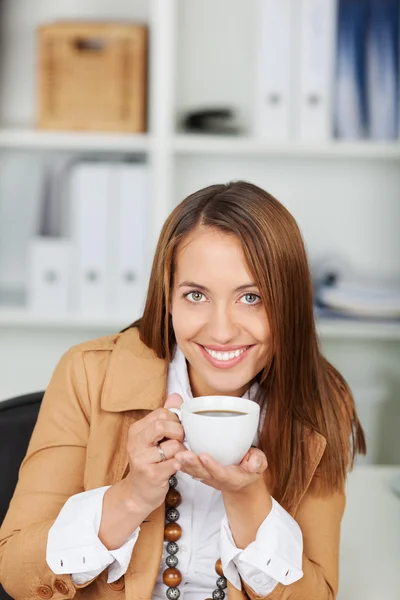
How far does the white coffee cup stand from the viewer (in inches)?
35.3

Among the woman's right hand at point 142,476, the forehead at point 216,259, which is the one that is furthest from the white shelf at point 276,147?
the woman's right hand at point 142,476

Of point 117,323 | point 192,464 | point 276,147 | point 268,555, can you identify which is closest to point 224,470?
point 192,464

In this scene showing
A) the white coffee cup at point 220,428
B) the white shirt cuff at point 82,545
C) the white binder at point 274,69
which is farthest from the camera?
the white binder at point 274,69

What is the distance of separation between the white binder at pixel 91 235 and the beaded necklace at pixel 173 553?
134 centimetres

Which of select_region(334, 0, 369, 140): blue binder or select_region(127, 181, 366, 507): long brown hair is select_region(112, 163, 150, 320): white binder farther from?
select_region(127, 181, 366, 507): long brown hair

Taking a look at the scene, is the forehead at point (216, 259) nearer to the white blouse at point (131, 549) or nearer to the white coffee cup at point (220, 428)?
the white coffee cup at point (220, 428)

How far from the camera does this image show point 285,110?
2.41 meters

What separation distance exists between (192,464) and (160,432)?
0.18 feet

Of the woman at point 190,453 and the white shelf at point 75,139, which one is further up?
the white shelf at point 75,139

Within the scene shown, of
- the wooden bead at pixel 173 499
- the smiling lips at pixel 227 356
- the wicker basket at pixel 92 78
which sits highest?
the wicker basket at pixel 92 78

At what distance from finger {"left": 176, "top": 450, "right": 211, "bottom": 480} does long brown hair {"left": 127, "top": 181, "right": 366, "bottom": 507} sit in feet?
0.73

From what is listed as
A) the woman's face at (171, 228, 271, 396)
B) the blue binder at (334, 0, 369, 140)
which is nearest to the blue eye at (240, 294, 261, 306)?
the woman's face at (171, 228, 271, 396)

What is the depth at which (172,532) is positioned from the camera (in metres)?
1.13

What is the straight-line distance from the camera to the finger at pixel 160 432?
945 mm
